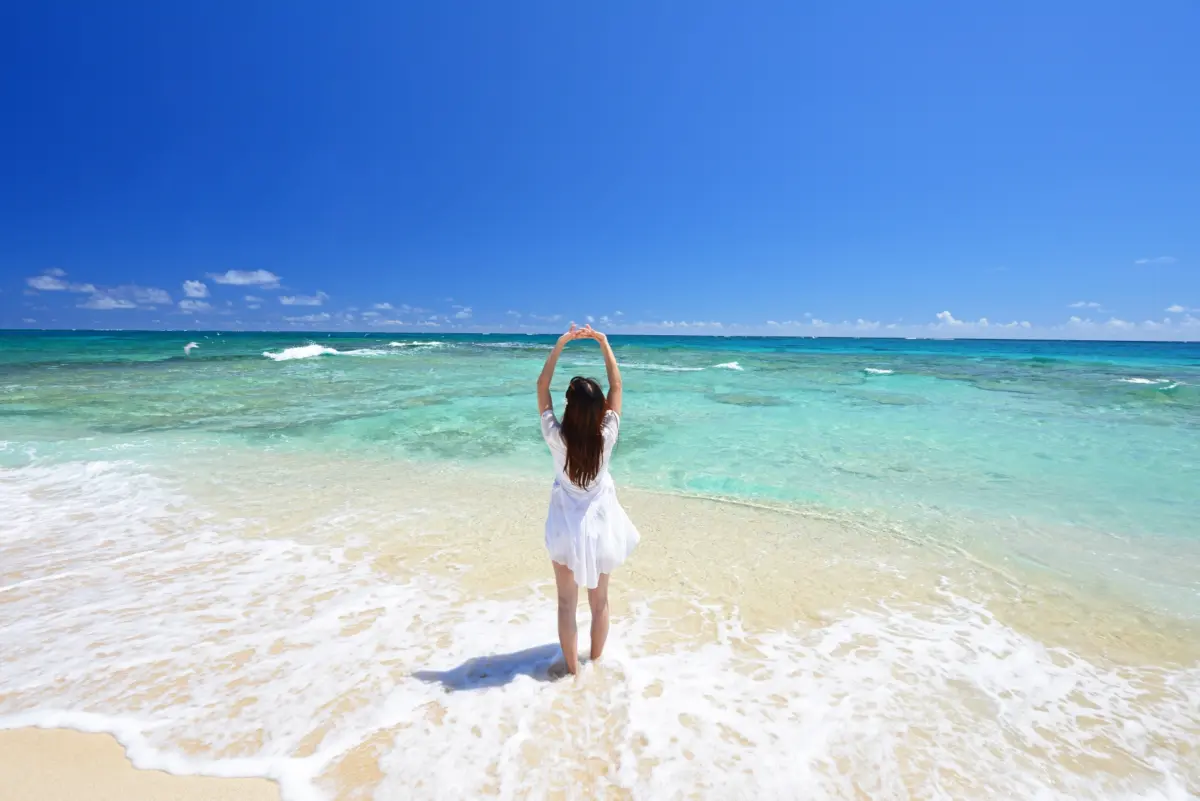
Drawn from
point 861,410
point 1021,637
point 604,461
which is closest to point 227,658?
point 604,461

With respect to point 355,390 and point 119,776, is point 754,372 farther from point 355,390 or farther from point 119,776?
point 119,776

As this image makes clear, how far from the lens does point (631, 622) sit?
4.34m

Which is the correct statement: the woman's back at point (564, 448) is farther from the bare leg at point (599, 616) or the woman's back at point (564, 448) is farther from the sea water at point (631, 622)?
the sea water at point (631, 622)

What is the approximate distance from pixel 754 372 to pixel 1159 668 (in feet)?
90.1

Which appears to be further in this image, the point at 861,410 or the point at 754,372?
the point at 754,372

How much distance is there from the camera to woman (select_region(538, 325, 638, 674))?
319 cm

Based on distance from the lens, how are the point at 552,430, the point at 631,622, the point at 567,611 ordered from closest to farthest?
the point at 552,430 → the point at 567,611 → the point at 631,622

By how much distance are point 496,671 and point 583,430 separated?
1767mm

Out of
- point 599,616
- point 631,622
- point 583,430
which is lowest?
point 631,622

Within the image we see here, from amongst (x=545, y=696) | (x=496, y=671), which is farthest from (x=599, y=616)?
(x=496, y=671)

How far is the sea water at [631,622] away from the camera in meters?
2.97

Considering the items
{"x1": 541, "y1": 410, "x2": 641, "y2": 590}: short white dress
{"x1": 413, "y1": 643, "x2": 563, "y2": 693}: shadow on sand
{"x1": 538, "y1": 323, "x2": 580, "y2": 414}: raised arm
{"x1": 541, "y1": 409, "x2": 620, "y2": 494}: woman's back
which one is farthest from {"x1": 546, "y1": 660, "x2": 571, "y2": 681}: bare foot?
{"x1": 538, "y1": 323, "x2": 580, "y2": 414}: raised arm

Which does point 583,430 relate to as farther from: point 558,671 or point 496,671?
point 496,671

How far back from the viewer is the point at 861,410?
16234 mm
